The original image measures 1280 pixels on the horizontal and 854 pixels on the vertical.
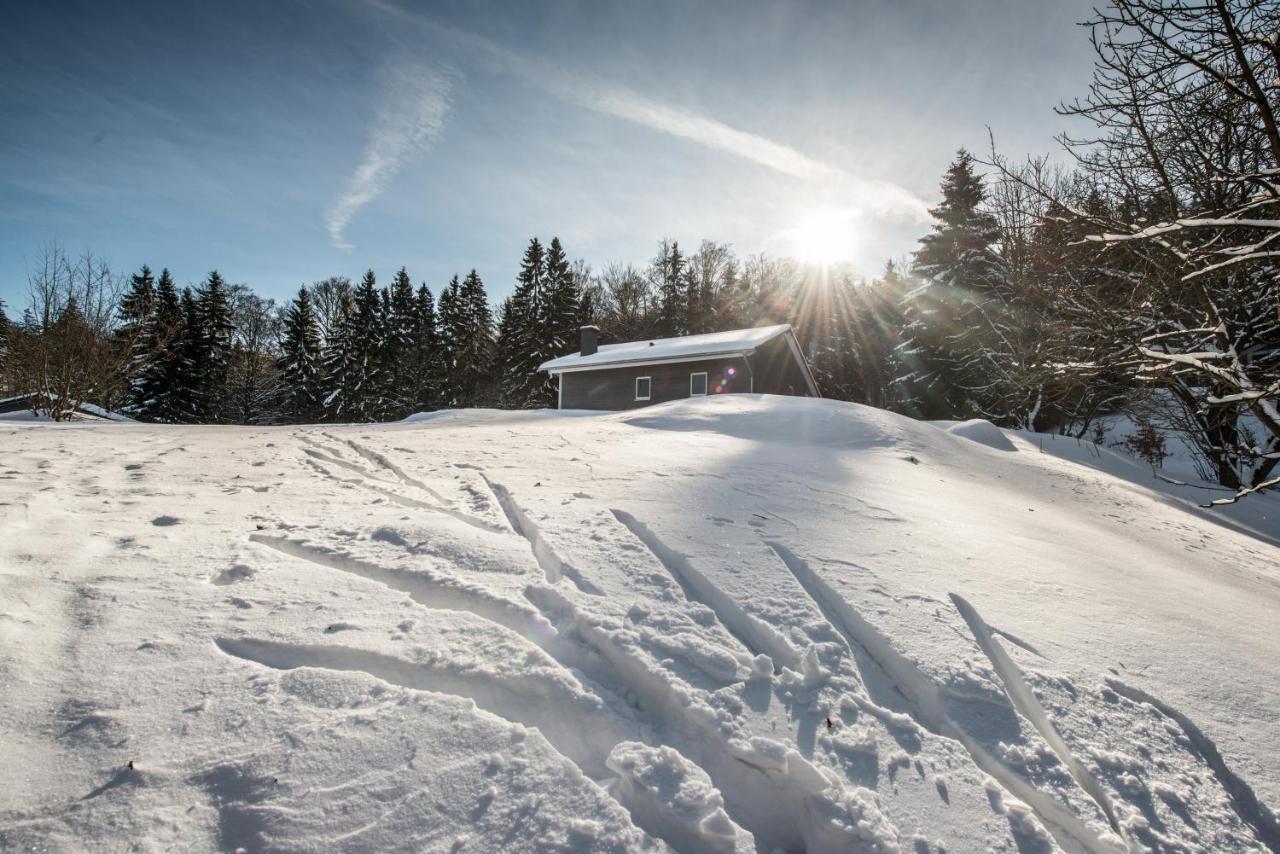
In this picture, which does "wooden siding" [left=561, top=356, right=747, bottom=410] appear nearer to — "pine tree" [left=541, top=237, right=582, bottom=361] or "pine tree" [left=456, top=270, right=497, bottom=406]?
"pine tree" [left=541, top=237, right=582, bottom=361]

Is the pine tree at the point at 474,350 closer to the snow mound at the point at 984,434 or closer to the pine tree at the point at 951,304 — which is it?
the pine tree at the point at 951,304

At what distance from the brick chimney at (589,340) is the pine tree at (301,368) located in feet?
57.7

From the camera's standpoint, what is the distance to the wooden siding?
17500 mm

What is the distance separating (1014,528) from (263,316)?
150 ft

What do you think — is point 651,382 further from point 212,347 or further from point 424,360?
point 212,347

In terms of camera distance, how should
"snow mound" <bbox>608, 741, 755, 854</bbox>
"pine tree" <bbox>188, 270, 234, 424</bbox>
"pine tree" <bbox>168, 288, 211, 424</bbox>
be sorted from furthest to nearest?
"pine tree" <bbox>188, 270, 234, 424</bbox> → "pine tree" <bbox>168, 288, 211, 424</bbox> → "snow mound" <bbox>608, 741, 755, 854</bbox>

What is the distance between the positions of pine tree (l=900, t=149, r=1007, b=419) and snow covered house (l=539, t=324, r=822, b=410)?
448 cm

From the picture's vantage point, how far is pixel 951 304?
2020 centimetres

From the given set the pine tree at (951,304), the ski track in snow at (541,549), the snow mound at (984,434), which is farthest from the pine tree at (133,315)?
the pine tree at (951,304)

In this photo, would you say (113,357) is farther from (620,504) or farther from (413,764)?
(413,764)

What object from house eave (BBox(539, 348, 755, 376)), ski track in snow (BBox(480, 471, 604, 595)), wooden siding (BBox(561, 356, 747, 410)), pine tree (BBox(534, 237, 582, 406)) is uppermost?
pine tree (BBox(534, 237, 582, 406))

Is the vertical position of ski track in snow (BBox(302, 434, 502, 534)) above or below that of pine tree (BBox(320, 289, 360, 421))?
below

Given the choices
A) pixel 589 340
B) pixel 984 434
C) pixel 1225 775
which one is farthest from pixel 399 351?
pixel 1225 775

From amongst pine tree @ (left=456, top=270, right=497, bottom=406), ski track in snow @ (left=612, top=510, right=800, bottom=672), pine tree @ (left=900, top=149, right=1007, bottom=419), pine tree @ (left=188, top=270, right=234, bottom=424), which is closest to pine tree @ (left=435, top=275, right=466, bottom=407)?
pine tree @ (left=456, top=270, right=497, bottom=406)
